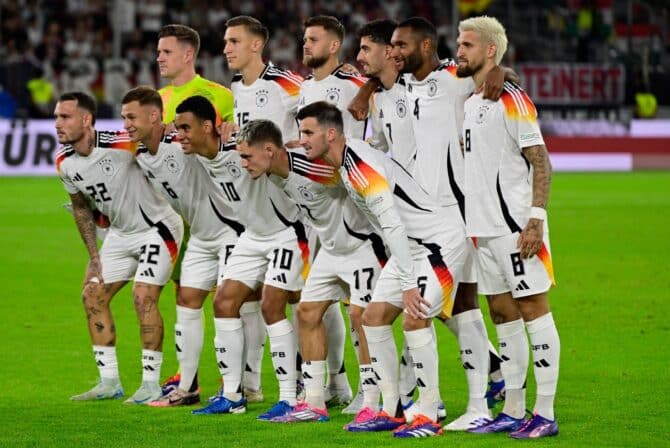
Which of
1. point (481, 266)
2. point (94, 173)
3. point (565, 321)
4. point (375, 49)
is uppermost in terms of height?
point (375, 49)

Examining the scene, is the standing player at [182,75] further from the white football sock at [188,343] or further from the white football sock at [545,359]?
the white football sock at [545,359]

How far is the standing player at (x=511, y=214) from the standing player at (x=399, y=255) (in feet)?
0.78

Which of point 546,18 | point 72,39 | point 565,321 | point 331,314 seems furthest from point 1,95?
point 331,314

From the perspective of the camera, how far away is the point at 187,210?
9.45 metres

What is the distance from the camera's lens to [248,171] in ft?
28.2

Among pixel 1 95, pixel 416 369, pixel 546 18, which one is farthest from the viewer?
pixel 546 18

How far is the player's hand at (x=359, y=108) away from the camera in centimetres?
886

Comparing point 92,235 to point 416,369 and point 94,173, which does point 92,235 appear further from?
point 416,369

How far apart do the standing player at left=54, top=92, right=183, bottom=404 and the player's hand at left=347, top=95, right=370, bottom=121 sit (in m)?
1.72

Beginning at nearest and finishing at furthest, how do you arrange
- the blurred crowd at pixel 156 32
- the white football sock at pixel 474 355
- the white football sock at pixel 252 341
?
the white football sock at pixel 474 355, the white football sock at pixel 252 341, the blurred crowd at pixel 156 32

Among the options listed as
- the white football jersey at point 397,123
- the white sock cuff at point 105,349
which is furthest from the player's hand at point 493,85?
the white sock cuff at point 105,349

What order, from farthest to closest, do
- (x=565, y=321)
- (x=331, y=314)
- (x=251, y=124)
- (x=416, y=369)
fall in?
(x=565, y=321) → (x=331, y=314) → (x=251, y=124) → (x=416, y=369)

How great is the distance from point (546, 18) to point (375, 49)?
31882mm

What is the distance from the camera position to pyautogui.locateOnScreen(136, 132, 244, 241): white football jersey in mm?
9336
